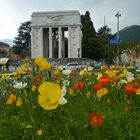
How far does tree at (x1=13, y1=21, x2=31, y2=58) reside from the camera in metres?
118

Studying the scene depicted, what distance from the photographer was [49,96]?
7.18 feet

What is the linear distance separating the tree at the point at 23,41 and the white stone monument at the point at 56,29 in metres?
29.5

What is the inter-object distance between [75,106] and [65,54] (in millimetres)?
89631

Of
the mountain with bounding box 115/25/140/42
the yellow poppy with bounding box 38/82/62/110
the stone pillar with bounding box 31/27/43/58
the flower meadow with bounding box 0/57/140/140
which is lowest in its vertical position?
the flower meadow with bounding box 0/57/140/140

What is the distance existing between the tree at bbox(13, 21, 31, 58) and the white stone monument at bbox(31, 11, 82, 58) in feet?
96.9

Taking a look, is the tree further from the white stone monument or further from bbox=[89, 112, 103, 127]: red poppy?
bbox=[89, 112, 103, 127]: red poppy

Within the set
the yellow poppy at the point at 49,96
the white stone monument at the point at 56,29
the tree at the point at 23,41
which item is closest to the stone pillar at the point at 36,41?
the white stone monument at the point at 56,29

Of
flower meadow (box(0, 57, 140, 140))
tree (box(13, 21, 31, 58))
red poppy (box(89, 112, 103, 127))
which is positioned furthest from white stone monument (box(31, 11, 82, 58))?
red poppy (box(89, 112, 103, 127))

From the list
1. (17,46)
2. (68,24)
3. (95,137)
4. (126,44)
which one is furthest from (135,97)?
(17,46)

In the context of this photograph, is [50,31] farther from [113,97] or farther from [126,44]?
[113,97]

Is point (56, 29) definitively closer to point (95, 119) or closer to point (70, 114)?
point (70, 114)

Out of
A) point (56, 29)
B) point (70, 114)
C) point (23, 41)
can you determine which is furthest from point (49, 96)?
point (23, 41)

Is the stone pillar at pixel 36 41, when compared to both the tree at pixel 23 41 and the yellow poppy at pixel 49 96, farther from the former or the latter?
the yellow poppy at pixel 49 96

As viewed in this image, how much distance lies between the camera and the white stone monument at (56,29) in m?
83.2
